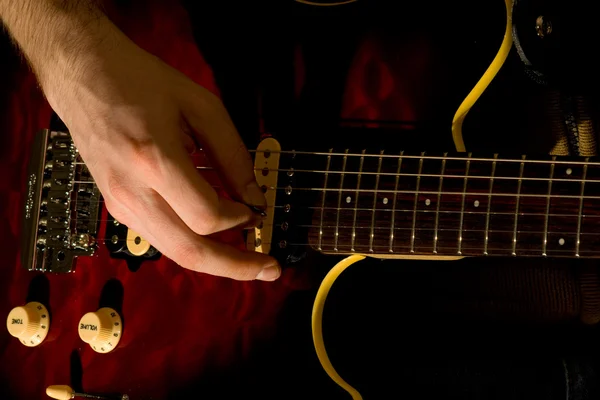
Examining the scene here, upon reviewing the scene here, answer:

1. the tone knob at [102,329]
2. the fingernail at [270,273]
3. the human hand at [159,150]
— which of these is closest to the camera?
the human hand at [159,150]

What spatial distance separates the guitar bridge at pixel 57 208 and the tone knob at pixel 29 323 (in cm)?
7

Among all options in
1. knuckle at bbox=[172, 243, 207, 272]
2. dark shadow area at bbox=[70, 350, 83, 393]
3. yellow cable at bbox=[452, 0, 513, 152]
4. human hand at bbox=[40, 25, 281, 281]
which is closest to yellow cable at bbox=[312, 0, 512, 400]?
yellow cable at bbox=[452, 0, 513, 152]

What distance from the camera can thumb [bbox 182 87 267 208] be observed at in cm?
72

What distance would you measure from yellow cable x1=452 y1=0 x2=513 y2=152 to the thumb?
32 centimetres

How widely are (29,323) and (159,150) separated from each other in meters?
0.50

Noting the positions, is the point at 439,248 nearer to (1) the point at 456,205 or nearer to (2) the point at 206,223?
(1) the point at 456,205

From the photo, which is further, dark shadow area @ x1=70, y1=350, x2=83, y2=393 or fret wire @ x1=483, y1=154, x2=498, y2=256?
dark shadow area @ x1=70, y1=350, x2=83, y2=393

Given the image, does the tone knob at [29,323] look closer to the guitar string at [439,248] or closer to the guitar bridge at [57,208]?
the guitar bridge at [57,208]

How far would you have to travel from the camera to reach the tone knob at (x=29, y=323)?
935mm

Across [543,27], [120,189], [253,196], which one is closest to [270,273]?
[253,196]

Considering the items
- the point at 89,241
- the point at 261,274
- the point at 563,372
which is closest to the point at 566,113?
the point at 563,372

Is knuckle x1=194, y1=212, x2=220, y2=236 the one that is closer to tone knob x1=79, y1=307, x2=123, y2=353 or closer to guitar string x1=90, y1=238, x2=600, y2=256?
guitar string x1=90, y1=238, x2=600, y2=256

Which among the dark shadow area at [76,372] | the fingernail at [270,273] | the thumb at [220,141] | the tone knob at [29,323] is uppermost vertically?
the thumb at [220,141]

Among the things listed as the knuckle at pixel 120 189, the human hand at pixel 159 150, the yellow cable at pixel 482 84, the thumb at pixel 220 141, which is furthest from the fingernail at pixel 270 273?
the yellow cable at pixel 482 84
